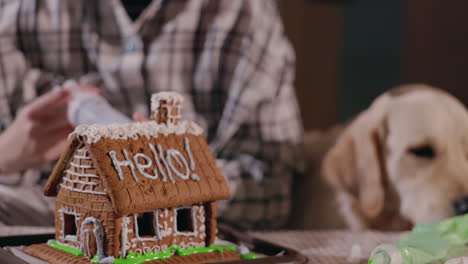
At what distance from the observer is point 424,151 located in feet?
4.52

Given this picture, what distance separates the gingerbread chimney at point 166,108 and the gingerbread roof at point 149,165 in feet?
0.03

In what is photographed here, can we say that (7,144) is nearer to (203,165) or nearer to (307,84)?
(203,165)

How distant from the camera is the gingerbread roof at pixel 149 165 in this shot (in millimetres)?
662

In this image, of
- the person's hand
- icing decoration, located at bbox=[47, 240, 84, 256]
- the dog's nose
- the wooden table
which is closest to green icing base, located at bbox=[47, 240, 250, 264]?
icing decoration, located at bbox=[47, 240, 84, 256]

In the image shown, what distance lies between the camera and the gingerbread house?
67 centimetres

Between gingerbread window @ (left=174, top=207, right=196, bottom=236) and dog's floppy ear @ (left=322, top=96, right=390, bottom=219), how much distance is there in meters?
0.79

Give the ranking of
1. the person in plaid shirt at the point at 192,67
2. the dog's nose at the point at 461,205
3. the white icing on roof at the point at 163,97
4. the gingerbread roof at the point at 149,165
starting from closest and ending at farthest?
the gingerbread roof at the point at 149,165 < the white icing on roof at the point at 163,97 < the dog's nose at the point at 461,205 < the person in plaid shirt at the point at 192,67

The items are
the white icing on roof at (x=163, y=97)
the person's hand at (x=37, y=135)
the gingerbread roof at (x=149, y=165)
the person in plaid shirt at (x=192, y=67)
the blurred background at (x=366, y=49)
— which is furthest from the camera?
the blurred background at (x=366, y=49)

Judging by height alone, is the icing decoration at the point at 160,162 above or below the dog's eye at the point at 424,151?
above

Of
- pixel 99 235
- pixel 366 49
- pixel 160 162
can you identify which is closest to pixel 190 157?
pixel 160 162

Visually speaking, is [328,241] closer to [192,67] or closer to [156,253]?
[156,253]

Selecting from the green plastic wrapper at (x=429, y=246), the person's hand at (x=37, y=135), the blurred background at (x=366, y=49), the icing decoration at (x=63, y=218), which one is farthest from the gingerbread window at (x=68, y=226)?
the blurred background at (x=366, y=49)

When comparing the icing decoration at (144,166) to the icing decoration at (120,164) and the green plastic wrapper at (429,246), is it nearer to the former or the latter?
the icing decoration at (120,164)

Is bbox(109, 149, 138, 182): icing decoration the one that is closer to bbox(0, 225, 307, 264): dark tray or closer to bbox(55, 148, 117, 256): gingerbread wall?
bbox(55, 148, 117, 256): gingerbread wall
